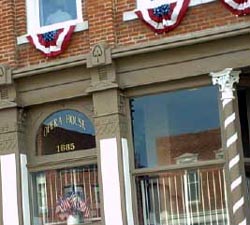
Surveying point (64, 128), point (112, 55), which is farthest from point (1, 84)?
point (112, 55)

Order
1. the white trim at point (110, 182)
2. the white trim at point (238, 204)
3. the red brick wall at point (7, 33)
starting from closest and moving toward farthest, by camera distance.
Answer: the white trim at point (238, 204) → the white trim at point (110, 182) → the red brick wall at point (7, 33)

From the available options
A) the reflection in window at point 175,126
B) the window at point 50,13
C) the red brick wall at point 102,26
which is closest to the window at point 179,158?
the reflection in window at point 175,126

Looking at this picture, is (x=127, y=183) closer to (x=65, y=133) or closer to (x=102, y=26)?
(x=65, y=133)

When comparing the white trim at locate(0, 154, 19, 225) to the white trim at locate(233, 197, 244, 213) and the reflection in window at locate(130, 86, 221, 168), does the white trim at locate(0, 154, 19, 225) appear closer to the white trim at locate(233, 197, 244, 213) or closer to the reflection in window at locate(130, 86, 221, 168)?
the reflection in window at locate(130, 86, 221, 168)

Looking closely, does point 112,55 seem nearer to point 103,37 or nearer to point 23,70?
point 103,37

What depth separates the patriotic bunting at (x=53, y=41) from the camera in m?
12.1

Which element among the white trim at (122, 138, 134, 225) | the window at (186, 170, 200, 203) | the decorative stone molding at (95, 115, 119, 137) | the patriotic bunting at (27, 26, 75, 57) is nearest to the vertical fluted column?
the window at (186, 170, 200, 203)

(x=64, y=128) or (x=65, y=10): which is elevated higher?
(x=65, y=10)

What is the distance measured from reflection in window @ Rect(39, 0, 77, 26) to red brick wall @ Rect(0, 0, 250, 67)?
12.6 inches

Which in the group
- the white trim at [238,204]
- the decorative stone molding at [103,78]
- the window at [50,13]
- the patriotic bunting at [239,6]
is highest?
the window at [50,13]

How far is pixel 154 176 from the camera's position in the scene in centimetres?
1144

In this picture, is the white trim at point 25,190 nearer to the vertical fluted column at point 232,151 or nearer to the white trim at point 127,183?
the white trim at point 127,183

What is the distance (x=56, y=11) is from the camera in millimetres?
12625

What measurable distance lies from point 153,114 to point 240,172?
5.82 ft
